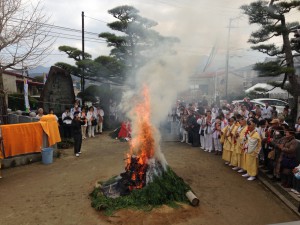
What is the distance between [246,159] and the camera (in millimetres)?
9695

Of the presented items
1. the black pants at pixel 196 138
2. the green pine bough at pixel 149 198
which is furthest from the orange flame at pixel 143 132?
the black pants at pixel 196 138

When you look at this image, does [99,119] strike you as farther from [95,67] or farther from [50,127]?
[50,127]

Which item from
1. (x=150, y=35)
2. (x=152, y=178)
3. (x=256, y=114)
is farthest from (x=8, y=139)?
(x=256, y=114)

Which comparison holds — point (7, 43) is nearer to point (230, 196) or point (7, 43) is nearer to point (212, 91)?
point (230, 196)

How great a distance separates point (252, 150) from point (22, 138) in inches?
339

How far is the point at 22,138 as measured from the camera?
11281 mm

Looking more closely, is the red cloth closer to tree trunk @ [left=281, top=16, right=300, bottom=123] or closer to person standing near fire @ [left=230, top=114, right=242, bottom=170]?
person standing near fire @ [left=230, top=114, right=242, bottom=170]

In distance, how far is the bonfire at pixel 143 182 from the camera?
23.7ft

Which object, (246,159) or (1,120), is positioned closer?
(246,159)

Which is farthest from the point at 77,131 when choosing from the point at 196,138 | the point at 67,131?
the point at 196,138

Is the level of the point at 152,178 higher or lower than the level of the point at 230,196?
higher

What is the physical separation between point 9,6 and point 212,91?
82.3 feet

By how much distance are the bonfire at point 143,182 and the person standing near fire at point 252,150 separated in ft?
8.87

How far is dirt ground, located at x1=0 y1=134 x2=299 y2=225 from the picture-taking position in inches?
259
